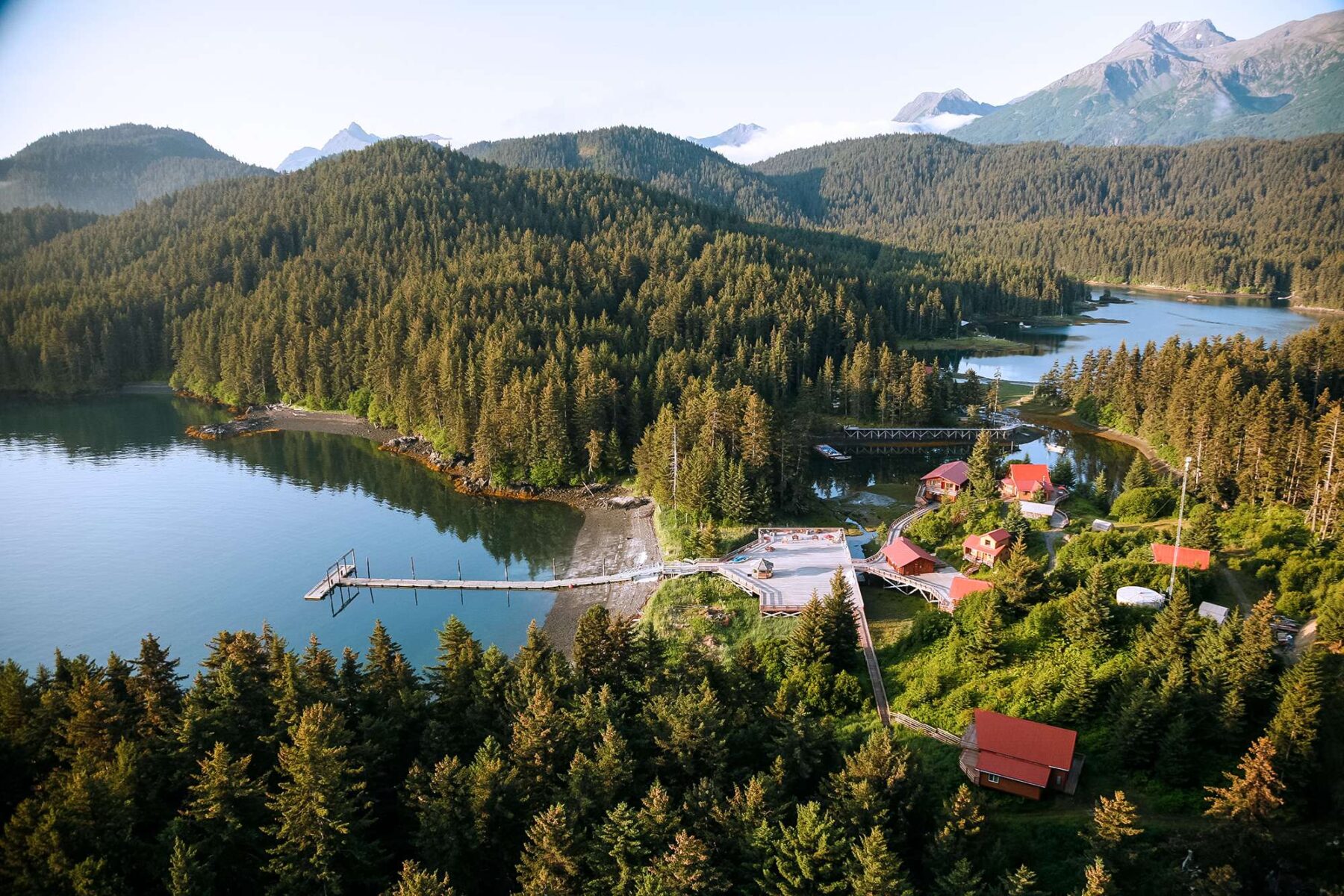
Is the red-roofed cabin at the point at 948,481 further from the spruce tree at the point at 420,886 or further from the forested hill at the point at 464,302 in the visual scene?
the spruce tree at the point at 420,886

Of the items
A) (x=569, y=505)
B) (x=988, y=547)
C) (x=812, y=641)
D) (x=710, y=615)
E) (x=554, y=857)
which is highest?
(x=988, y=547)

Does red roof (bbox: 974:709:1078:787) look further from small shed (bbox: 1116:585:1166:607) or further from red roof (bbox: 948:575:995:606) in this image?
red roof (bbox: 948:575:995:606)

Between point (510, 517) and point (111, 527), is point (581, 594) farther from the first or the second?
point (111, 527)

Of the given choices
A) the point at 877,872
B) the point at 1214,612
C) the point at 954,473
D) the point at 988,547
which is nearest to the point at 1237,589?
the point at 1214,612

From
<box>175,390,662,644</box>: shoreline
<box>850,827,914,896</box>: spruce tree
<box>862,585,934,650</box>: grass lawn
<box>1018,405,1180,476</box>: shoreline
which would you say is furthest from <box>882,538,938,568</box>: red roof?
<box>1018,405,1180,476</box>: shoreline

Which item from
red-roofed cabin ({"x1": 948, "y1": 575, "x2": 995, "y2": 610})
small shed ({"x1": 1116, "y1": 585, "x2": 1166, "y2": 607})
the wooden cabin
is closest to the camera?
small shed ({"x1": 1116, "y1": 585, "x2": 1166, "y2": 607})

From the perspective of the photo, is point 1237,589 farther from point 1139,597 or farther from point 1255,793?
point 1255,793

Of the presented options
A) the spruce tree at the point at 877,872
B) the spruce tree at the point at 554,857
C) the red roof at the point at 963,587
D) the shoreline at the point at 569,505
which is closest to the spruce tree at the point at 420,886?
the spruce tree at the point at 554,857
